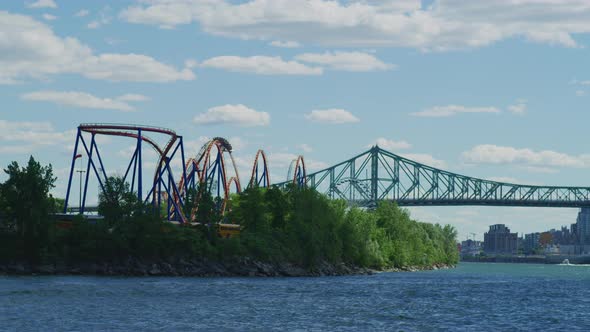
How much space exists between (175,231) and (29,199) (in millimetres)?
14290

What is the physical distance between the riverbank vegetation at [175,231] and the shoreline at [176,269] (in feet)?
2.14

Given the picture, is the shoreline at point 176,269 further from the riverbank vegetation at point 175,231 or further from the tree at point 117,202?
the tree at point 117,202

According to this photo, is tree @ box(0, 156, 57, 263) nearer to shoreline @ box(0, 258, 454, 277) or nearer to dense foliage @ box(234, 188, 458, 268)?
shoreline @ box(0, 258, 454, 277)

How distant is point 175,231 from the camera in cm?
10819

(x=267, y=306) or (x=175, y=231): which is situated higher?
(x=175, y=231)

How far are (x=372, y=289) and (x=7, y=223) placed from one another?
36830 millimetres

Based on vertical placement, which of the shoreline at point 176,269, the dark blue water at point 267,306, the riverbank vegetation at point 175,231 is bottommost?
the dark blue water at point 267,306

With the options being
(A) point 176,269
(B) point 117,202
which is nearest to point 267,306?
(A) point 176,269

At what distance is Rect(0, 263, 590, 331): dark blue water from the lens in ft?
191

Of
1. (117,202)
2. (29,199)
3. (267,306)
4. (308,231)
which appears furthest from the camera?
(308,231)

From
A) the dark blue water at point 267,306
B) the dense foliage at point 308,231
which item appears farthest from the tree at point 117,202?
the dark blue water at point 267,306

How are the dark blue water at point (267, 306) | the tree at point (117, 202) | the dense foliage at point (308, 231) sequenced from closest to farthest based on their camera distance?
the dark blue water at point (267, 306) → the tree at point (117, 202) → the dense foliage at point (308, 231)

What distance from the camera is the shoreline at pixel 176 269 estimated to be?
332 ft

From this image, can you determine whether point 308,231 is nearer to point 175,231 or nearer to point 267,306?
point 175,231
